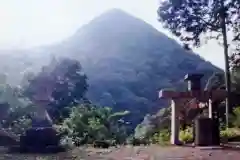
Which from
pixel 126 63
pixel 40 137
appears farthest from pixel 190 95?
pixel 126 63

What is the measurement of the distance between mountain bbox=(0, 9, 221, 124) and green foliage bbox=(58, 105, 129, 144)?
13.2 m

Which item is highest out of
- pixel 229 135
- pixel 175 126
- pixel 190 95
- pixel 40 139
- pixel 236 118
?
pixel 190 95

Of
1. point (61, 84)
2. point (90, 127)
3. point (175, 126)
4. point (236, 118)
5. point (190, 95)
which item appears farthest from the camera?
point (61, 84)

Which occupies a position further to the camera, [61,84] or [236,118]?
[61,84]

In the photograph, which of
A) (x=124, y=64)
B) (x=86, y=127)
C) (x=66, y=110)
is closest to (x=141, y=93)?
(x=124, y=64)

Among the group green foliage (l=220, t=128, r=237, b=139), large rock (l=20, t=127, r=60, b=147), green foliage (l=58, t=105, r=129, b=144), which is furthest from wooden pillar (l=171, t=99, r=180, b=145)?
large rock (l=20, t=127, r=60, b=147)

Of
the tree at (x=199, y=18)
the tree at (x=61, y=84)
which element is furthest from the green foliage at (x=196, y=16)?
the tree at (x=61, y=84)

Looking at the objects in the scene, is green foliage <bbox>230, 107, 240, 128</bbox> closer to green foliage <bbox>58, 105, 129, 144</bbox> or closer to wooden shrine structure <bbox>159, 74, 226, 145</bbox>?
wooden shrine structure <bbox>159, 74, 226, 145</bbox>

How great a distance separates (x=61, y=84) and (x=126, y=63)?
20.1 meters

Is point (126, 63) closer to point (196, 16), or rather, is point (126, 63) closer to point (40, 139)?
point (196, 16)

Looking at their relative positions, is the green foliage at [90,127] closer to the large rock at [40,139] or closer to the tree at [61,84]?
the large rock at [40,139]

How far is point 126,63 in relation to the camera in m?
43.6

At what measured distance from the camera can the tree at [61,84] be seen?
21198mm

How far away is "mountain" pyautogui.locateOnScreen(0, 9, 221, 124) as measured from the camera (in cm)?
3600
